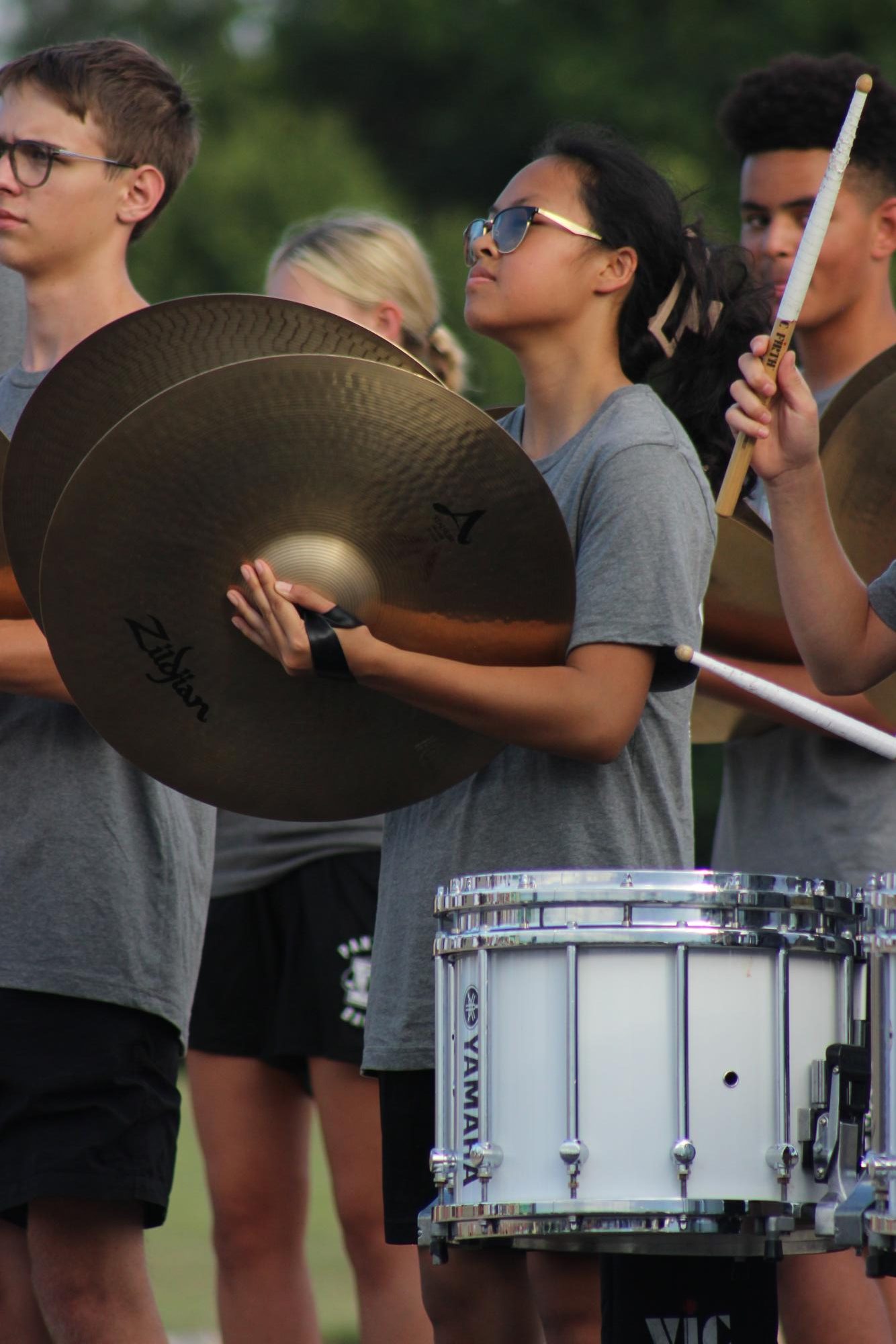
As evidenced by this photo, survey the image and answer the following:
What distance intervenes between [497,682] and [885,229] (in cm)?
172

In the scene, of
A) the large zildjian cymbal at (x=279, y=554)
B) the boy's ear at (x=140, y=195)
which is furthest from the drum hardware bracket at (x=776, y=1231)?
the boy's ear at (x=140, y=195)

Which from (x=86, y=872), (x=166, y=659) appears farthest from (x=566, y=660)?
(x=86, y=872)

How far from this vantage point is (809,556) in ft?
10.1

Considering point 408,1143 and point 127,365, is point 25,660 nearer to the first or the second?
point 127,365

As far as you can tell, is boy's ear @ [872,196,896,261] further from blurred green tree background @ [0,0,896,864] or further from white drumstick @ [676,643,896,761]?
blurred green tree background @ [0,0,896,864]

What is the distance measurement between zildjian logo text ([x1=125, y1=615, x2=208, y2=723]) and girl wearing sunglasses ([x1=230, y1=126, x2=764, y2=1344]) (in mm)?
98

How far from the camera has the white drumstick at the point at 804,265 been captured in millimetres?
2816

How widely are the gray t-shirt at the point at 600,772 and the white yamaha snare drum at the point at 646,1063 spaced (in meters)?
0.35

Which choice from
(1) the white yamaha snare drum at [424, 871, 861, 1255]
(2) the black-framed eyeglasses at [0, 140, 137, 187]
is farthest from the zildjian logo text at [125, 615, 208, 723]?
(2) the black-framed eyeglasses at [0, 140, 137, 187]

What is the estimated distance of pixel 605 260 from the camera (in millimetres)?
3295

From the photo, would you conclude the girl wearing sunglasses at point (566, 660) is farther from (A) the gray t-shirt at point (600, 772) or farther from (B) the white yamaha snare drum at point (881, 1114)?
(B) the white yamaha snare drum at point (881, 1114)

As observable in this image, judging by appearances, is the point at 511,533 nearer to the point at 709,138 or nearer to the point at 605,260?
the point at 605,260

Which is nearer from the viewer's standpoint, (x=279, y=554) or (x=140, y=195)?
(x=279, y=554)

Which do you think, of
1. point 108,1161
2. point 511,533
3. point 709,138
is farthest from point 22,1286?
point 709,138
